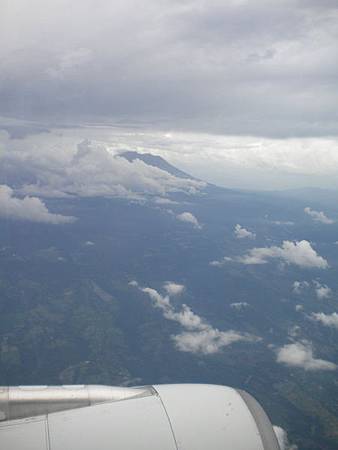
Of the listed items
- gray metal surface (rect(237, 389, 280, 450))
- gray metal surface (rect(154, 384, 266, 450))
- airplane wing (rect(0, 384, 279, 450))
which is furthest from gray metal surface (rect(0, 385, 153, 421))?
gray metal surface (rect(237, 389, 280, 450))

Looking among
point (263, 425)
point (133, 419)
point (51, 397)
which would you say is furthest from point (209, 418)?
point (51, 397)

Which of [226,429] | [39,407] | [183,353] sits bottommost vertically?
[183,353]

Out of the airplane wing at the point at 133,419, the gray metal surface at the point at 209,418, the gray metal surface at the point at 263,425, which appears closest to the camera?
the airplane wing at the point at 133,419

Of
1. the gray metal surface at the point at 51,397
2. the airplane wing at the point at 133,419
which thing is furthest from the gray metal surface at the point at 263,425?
the gray metal surface at the point at 51,397

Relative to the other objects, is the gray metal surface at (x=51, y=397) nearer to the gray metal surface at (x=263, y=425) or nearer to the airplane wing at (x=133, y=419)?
the airplane wing at (x=133, y=419)

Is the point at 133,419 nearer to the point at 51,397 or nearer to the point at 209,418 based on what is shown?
the point at 209,418

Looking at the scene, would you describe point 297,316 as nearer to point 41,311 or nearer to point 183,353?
point 183,353

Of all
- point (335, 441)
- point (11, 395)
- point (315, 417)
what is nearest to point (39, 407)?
point (11, 395)

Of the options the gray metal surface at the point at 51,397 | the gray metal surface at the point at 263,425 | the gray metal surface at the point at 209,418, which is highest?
the gray metal surface at the point at 209,418

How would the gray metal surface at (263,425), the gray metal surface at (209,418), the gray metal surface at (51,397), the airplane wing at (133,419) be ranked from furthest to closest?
the gray metal surface at (51,397) < the gray metal surface at (263,425) < the gray metal surface at (209,418) < the airplane wing at (133,419)

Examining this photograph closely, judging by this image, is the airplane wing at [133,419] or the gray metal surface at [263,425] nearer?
the airplane wing at [133,419]
